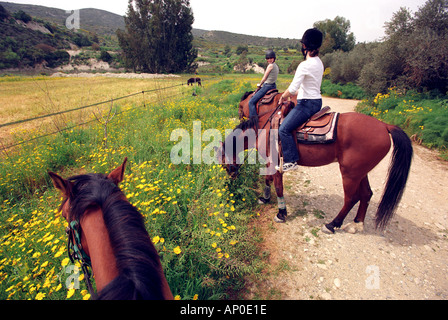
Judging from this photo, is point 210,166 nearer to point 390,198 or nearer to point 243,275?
point 243,275

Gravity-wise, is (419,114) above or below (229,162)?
above

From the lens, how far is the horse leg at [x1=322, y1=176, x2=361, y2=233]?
3.21m

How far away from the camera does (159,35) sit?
35156 mm

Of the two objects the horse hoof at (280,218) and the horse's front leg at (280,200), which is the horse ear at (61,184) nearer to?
the horse's front leg at (280,200)

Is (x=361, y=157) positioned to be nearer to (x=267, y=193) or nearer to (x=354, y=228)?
(x=354, y=228)

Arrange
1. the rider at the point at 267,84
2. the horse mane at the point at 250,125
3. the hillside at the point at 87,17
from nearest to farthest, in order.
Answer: the horse mane at the point at 250,125 < the rider at the point at 267,84 < the hillside at the point at 87,17

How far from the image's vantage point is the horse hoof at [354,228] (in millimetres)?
3412

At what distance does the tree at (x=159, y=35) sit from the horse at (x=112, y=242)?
41.3 meters

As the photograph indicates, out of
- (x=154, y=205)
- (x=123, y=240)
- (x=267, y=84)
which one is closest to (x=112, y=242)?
(x=123, y=240)

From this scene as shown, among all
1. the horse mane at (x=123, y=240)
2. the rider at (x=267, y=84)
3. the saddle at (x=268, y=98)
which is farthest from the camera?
the rider at (x=267, y=84)

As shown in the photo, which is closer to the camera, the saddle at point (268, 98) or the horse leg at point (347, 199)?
the horse leg at point (347, 199)

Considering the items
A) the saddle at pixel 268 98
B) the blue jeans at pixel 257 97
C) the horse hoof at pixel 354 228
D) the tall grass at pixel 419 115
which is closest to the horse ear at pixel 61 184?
the horse hoof at pixel 354 228

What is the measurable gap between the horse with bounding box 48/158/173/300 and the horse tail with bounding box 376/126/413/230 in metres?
3.51

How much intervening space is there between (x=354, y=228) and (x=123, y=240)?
3716 millimetres
